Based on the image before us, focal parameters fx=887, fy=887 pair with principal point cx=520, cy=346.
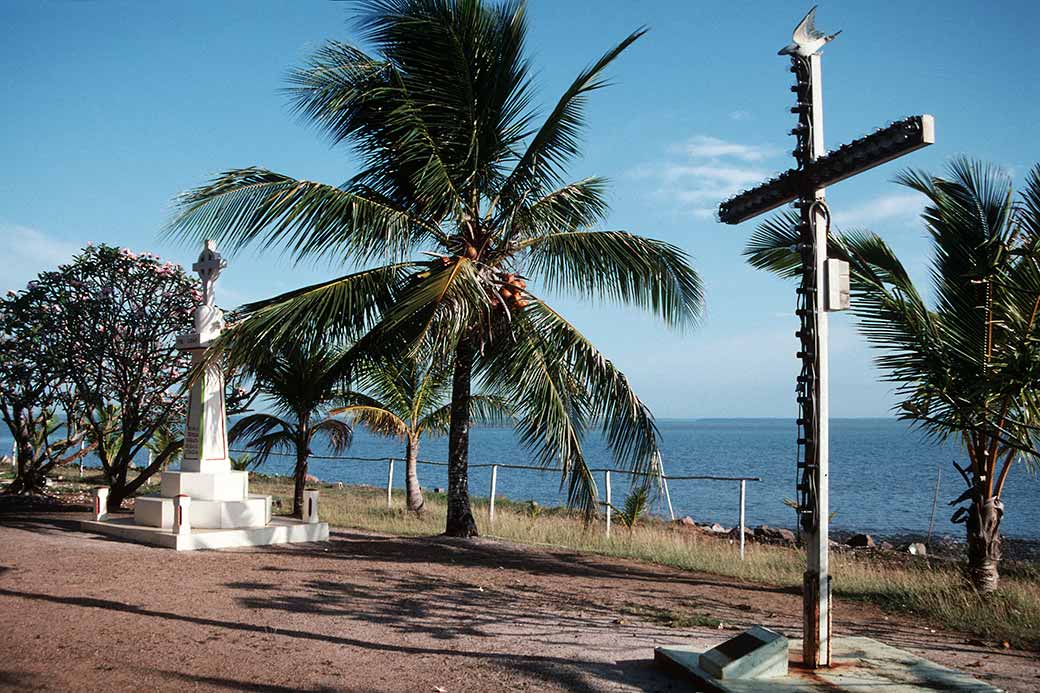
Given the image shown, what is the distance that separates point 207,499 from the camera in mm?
12898

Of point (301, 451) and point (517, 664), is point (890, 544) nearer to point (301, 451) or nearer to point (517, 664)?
point (301, 451)

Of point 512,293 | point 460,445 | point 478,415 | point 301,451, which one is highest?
point 512,293

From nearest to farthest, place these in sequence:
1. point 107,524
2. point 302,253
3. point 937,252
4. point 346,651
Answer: point 346,651 < point 937,252 < point 302,253 < point 107,524

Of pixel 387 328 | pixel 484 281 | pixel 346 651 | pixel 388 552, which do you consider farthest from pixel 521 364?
pixel 346 651

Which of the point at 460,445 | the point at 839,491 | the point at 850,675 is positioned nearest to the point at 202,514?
the point at 460,445

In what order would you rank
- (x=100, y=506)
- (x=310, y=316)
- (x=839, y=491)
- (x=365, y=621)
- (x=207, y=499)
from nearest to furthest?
(x=365, y=621) → (x=310, y=316) → (x=207, y=499) → (x=100, y=506) → (x=839, y=491)

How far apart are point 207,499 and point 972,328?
1039 centimetres

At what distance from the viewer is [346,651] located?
22.1ft

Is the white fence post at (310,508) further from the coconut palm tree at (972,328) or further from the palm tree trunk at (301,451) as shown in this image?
the coconut palm tree at (972,328)

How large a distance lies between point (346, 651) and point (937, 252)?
824cm

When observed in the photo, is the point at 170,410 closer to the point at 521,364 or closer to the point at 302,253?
the point at 302,253

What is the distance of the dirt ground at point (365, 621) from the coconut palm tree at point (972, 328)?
2.06 metres

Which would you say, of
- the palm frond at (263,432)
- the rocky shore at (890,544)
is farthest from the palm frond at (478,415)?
the rocky shore at (890,544)

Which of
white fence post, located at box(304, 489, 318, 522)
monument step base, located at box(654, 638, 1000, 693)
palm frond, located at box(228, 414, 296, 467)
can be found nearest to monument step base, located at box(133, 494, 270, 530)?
white fence post, located at box(304, 489, 318, 522)
